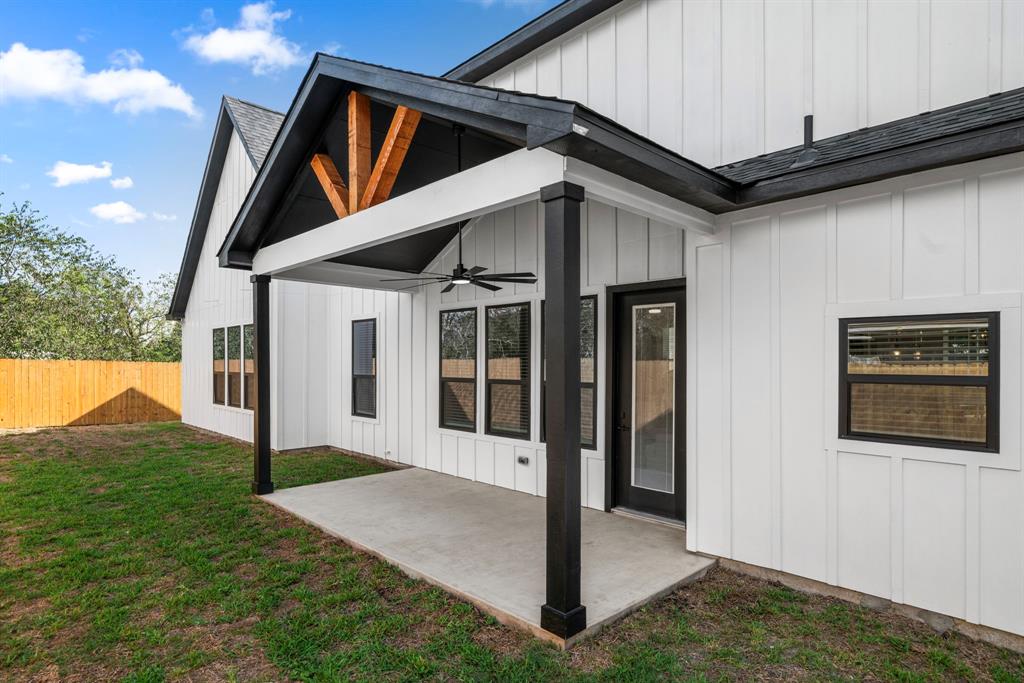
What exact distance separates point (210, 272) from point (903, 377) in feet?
40.5

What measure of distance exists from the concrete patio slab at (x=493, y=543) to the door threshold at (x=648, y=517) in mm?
58

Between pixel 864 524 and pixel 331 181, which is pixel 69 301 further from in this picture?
pixel 864 524

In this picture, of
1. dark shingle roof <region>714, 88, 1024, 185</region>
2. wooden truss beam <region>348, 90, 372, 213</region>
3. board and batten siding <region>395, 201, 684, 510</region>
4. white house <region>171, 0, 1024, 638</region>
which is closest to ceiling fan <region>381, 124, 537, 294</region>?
white house <region>171, 0, 1024, 638</region>

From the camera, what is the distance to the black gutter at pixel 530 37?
5691 mm

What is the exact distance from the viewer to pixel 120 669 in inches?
112

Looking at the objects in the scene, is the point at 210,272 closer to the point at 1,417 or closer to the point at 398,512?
the point at 1,417

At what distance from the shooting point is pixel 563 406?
3061 mm

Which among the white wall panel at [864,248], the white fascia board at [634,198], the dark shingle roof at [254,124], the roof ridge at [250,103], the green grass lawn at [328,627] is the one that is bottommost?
the green grass lawn at [328,627]

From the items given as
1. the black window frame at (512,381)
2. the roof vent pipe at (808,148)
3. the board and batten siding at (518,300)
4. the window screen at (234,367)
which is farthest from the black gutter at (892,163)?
the window screen at (234,367)

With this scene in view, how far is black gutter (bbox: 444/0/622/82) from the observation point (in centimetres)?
569

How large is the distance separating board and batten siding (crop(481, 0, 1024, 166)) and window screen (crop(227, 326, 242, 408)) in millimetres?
8007

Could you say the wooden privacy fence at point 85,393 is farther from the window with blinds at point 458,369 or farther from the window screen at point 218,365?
the window with blinds at point 458,369

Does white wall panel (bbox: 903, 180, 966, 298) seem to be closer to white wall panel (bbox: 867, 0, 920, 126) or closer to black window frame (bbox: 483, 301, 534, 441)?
white wall panel (bbox: 867, 0, 920, 126)

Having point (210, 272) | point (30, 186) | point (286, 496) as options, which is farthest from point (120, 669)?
point (30, 186)
